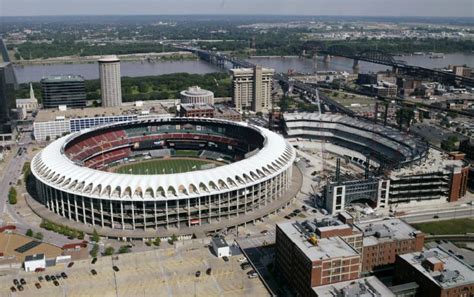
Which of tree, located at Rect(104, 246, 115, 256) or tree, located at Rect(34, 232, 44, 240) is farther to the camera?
tree, located at Rect(34, 232, 44, 240)

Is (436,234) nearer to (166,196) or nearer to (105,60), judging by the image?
(166,196)

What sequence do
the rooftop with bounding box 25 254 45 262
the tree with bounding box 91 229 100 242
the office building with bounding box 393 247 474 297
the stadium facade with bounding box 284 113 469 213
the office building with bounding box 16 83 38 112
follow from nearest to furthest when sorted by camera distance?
the office building with bounding box 393 247 474 297 → the rooftop with bounding box 25 254 45 262 → the tree with bounding box 91 229 100 242 → the stadium facade with bounding box 284 113 469 213 → the office building with bounding box 16 83 38 112

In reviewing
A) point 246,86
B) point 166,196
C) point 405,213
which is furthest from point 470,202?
point 246,86

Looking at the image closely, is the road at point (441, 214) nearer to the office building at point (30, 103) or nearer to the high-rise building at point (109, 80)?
the high-rise building at point (109, 80)

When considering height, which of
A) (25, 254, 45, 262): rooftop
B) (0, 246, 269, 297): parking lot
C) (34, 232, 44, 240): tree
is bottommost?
(34, 232, 44, 240): tree

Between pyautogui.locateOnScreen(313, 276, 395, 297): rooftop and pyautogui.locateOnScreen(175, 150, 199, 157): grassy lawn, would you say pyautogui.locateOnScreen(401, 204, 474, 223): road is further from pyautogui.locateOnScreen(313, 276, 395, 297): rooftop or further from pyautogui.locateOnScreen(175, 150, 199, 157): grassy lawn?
pyautogui.locateOnScreen(175, 150, 199, 157): grassy lawn

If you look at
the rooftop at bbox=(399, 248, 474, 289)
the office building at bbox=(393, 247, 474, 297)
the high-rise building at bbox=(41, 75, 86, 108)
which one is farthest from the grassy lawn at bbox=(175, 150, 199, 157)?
the rooftop at bbox=(399, 248, 474, 289)

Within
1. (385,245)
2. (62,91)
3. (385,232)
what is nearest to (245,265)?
(385,245)
